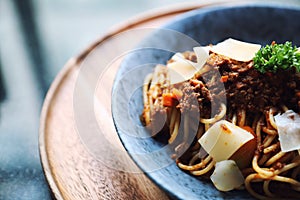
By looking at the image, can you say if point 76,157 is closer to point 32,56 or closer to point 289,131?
point 289,131

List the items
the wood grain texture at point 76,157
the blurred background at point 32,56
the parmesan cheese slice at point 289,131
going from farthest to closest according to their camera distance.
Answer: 1. the blurred background at point 32,56
2. the wood grain texture at point 76,157
3. the parmesan cheese slice at point 289,131

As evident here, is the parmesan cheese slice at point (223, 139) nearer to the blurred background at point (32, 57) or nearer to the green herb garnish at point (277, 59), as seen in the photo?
the green herb garnish at point (277, 59)

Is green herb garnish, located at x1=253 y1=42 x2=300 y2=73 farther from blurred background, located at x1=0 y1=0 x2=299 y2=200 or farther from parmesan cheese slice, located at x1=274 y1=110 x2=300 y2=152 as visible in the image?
blurred background, located at x1=0 y1=0 x2=299 y2=200

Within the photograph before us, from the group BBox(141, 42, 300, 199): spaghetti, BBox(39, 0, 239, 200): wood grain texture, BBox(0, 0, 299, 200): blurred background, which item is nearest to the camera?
BBox(141, 42, 300, 199): spaghetti

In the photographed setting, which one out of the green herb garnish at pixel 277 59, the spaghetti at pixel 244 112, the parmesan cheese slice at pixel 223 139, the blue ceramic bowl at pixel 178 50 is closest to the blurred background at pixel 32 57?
the blue ceramic bowl at pixel 178 50

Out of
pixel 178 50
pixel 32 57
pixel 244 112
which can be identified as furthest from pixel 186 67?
pixel 32 57

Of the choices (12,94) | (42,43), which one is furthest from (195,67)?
(42,43)

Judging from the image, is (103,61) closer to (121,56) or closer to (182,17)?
(121,56)

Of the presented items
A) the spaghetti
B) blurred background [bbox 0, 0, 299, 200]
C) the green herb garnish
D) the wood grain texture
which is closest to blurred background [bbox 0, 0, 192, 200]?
blurred background [bbox 0, 0, 299, 200]

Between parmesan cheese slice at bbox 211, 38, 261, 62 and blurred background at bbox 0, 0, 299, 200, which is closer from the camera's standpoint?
parmesan cheese slice at bbox 211, 38, 261, 62
